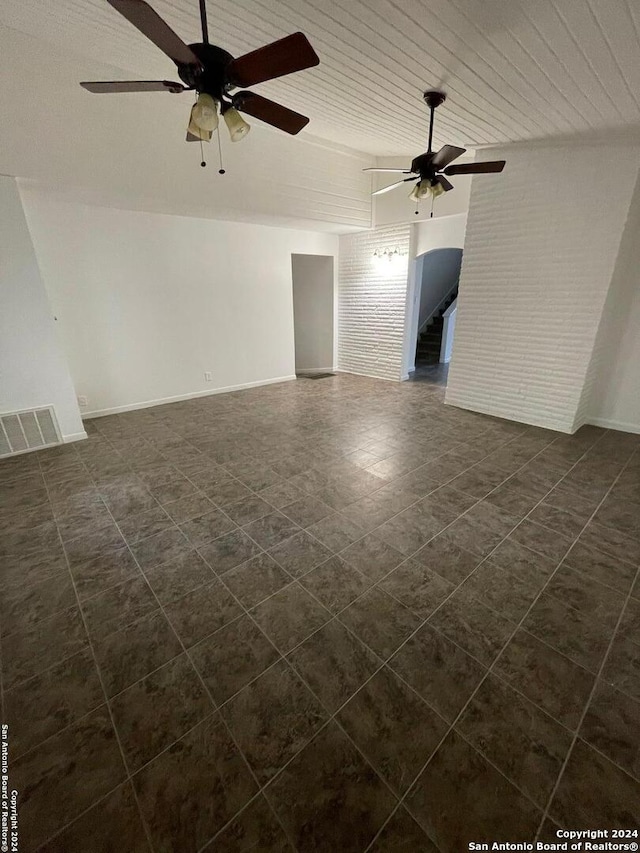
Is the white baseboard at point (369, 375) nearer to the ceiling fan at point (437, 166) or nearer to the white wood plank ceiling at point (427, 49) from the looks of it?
the ceiling fan at point (437, 166)

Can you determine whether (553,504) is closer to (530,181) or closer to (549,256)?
(549,256)

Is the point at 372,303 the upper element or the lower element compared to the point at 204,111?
lower

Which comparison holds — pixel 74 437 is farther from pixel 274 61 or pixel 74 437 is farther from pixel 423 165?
pixel 423 165

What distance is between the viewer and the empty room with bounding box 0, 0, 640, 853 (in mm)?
1237

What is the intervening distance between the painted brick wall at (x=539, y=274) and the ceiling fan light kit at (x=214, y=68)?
2.98 metres

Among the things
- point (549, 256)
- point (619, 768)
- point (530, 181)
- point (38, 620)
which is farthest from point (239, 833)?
point (530, 181)

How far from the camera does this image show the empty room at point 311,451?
4.06 ft

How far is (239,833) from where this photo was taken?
3.58ft

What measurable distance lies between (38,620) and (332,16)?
3.72 meters

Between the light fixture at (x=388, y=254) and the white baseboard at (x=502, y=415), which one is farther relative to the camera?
the light fixture at (x=388, y=254)

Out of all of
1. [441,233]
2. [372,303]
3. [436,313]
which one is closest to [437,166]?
[441,233]

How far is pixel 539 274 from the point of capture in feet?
12.9

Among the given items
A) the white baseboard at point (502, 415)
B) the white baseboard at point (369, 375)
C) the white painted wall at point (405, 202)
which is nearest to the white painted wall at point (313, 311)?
the white baseboard at point (369, 375)

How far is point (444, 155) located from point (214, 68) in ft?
6.63
